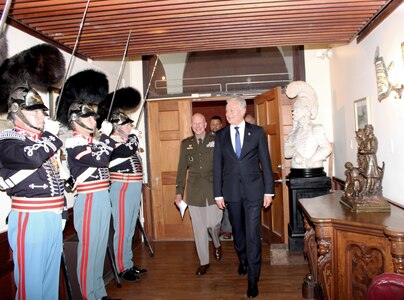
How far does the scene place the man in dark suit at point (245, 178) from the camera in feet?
10.6

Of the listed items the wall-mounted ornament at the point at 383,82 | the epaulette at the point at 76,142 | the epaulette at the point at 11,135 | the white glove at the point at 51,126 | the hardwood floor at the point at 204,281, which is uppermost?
the wall-mounted ornament at the point at 383,82

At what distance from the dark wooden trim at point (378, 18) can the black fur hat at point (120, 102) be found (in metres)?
2.43

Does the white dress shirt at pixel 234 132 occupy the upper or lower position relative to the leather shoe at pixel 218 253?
upper

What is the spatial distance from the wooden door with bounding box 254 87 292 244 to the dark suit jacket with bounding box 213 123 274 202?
936 mm

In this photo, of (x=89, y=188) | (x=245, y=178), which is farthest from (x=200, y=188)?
(x=89, y=188)

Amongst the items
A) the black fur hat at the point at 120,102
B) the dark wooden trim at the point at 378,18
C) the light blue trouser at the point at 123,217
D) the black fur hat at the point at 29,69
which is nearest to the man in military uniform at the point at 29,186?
the black fur hat at the point at 29,69

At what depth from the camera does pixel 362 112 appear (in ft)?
11.7

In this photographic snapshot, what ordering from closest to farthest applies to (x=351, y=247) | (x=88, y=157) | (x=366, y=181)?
(x=351, y=247) → (x=366, y=181) → (x=88, y=157)

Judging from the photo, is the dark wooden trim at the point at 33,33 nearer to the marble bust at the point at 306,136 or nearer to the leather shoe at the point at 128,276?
the leather shoe at the point at 128,276

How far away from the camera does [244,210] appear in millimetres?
3359

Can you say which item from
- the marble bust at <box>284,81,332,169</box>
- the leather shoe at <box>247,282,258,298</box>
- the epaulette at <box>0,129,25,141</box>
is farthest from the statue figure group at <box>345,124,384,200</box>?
the epaulette at <box>0,129,25,141</box>

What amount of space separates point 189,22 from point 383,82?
5.19ft

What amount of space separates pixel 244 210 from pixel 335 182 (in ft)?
6.39

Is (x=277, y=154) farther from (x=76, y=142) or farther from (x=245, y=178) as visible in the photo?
(x=76, y=142)
